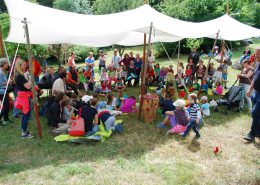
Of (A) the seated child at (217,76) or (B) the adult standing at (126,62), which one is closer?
(A) the seated child at (217,76)

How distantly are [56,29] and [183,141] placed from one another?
12.2 feet

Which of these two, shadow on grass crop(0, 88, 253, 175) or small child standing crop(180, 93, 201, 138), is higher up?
small child standing crop(180, 93, 201, 138)

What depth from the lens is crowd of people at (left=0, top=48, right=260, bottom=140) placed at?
6.18 meters

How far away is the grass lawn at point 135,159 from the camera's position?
477 cm

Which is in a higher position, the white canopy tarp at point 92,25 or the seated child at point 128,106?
the white canopy tarp at point 92,25

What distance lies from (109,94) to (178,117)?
2145 millimetres

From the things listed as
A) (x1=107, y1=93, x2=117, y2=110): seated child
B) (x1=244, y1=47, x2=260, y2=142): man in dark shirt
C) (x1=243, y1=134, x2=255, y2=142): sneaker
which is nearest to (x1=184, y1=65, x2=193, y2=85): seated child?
(x1=107, y1=93, x2=117, y2=110): seated child

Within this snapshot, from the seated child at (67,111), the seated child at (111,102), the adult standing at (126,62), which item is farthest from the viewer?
the adult standing at (126,62)

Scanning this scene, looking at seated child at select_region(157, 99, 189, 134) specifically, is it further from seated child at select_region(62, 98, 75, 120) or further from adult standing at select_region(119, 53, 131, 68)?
adult standing at select_region(119, 53, 131, 68)

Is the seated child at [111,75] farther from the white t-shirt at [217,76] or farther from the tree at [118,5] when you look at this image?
the tree at [118,5]

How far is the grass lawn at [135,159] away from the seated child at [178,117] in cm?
27

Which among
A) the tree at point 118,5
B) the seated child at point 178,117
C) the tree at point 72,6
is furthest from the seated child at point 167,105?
the tree at point 72,6

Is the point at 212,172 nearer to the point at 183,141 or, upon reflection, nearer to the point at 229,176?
the point at 229,176

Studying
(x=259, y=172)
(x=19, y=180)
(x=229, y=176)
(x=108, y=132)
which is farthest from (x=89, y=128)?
(x=259, y=172)
